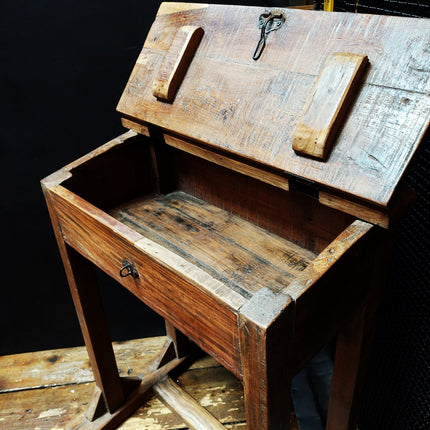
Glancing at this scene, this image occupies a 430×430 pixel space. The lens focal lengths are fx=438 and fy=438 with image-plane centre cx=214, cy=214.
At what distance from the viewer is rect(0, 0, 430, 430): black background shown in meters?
1.01

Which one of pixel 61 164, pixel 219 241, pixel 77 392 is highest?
pixel 61 164

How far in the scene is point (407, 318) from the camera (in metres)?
1.02

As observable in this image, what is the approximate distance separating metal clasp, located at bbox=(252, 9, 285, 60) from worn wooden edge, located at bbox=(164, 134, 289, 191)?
0.74 feet

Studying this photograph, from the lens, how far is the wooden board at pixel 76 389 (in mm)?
1570

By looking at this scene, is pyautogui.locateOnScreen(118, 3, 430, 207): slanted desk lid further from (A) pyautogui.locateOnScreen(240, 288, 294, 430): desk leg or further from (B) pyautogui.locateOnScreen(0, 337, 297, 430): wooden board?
(B) pyautogui.locateOnScreen(0, 337, 297, 430): wooden board

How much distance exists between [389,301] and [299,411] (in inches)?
23.8

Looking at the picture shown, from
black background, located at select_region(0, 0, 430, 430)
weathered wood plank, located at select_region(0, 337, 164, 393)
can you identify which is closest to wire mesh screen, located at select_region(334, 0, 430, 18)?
black background, located at select_region(0, 0, 430, 430)

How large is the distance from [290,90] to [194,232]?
1.42ft

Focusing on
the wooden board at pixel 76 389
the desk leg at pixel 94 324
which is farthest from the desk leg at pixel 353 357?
the desk leg at pixel 94 324

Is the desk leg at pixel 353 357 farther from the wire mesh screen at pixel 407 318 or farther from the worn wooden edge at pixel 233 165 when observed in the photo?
the worn wooden edge at pixel 233 165

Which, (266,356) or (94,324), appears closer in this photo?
(266,356)

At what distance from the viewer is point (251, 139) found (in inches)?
35.1

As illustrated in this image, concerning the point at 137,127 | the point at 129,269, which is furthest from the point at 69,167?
the point at 129,269

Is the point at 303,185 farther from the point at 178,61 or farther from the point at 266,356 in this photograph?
the point at 178,61
